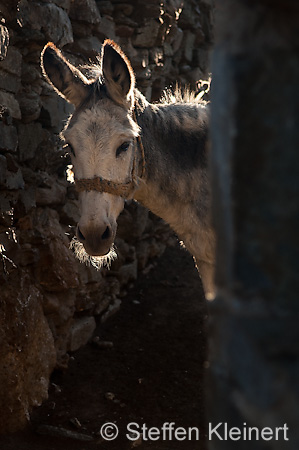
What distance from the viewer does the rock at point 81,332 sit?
4.23 meters

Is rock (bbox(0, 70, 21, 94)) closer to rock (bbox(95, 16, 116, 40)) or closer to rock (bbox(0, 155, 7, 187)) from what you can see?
rock (bbox(0, 155, 7, 187))

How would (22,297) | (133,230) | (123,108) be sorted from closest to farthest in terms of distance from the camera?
(123,108), (22,297), (133,230)

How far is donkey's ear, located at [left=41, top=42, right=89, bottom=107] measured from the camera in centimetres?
283

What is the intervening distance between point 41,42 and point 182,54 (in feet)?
9.71

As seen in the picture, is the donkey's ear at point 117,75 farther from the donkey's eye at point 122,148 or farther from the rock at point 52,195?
the rock at point 52,195

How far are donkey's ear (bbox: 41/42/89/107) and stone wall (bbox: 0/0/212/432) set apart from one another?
53 centimetres

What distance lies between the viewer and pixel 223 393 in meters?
0.68

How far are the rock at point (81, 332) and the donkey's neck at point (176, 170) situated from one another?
1.64m

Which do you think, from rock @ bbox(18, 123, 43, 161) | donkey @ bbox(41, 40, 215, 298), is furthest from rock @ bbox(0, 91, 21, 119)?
donkey @ bbox(41, 40, 215, 298)

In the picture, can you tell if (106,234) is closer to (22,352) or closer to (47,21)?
(22,352)

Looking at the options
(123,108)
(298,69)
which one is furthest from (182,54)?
(298,69)

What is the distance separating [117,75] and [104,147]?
0.40 m

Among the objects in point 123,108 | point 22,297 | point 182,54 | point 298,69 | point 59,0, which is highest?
point 182,54

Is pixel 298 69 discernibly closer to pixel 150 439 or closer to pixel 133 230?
pixel 150 439
